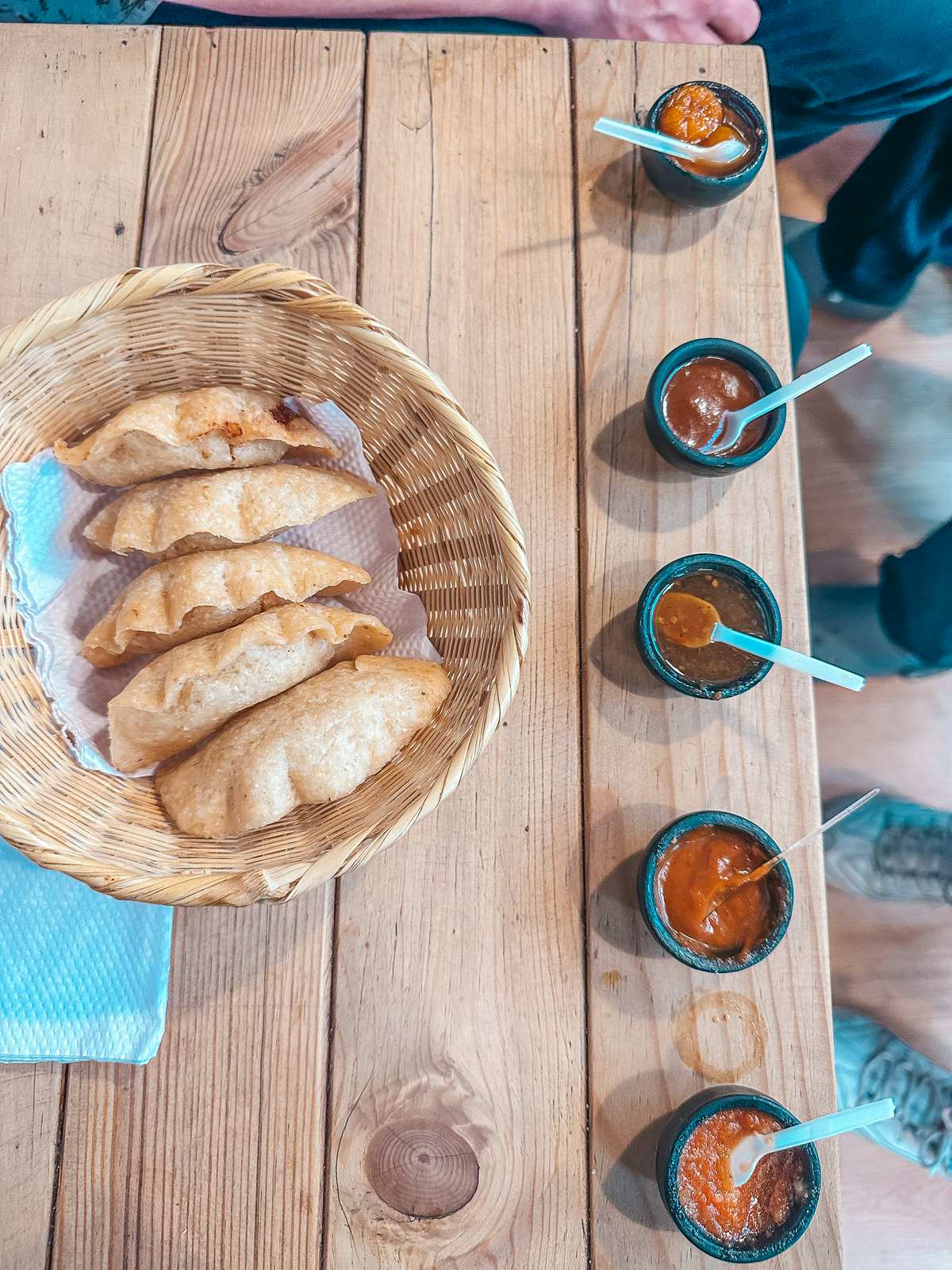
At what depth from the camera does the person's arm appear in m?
1.24

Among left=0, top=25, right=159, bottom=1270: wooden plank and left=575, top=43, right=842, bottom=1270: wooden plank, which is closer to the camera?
left=575, top=43, right=842, bottom=1270: wooden plank

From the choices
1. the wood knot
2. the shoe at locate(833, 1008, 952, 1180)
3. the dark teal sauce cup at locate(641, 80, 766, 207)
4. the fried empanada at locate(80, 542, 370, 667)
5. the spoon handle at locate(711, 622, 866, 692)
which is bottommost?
the shoe at locate(833, 1008, 952, 1180)

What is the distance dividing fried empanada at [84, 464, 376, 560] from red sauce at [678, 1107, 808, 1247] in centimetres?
73

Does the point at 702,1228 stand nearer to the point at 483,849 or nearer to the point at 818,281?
the point at 483,849

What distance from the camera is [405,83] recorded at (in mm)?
1108

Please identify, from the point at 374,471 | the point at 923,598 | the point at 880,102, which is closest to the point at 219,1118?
the point at 374,471

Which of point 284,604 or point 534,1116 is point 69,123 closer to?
point 284,604

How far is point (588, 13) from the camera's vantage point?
50.0 inches

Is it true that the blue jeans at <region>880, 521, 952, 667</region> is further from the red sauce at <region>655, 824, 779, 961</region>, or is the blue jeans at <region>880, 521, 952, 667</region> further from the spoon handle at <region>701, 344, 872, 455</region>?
the red sauce at <region>655, 824, 779, 961</region>

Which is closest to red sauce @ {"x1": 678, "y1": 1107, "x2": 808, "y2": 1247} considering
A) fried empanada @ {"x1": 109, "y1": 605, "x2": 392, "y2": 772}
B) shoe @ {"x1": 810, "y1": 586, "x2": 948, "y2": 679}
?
fried empanada @ {"x1": 109, "y1": 605, "x2": 392, "y2": 772}

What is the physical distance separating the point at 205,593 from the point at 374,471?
0.80ft

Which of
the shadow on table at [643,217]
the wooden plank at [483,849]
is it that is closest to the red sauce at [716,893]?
the wooden plank at [483,849]

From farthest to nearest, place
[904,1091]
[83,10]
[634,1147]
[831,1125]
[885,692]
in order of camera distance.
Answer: [885,692]
[904,1091]
[83,10]
[634,1147]
[831,1125]

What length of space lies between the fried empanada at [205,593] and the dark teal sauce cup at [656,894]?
410mm
